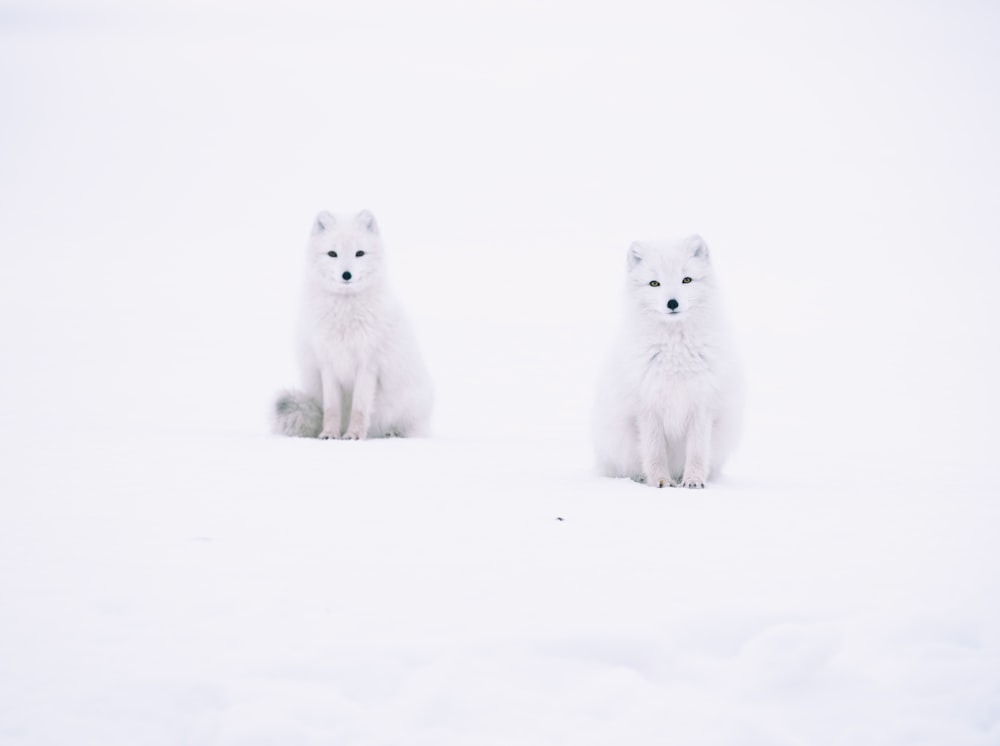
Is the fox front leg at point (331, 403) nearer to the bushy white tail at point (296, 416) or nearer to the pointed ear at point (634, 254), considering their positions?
the bushy white tail at point (296, 416)

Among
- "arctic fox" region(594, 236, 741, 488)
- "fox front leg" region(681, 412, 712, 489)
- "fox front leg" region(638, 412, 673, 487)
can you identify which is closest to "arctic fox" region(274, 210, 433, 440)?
"arctic fox" region(594, 236, 741, 488)

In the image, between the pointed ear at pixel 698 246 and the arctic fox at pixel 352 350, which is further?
the arctic fox at pixel 352 350

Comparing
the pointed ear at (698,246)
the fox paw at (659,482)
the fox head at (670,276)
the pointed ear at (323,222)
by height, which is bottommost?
the fox paw at (659,482)

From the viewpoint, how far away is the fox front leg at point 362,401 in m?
7.65

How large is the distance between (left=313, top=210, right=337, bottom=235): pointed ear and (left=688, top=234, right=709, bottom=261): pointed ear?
3334 mm

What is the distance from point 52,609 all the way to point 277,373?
11177 millimetres

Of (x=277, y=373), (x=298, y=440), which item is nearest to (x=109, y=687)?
(x=298, y=440)

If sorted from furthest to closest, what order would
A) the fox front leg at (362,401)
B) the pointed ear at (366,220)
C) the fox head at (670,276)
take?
the pointed ear at (366,220), the fox front leg at (362,401), the fox head at (670,276)

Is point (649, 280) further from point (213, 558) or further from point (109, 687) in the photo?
point (109, 687)

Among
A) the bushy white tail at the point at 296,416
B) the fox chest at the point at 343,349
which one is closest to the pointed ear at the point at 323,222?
the fox chest at the point at 343,349

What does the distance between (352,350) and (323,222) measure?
1117 mm

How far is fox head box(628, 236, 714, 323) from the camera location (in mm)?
5609

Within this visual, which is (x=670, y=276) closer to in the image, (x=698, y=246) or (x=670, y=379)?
(x=698, y=246)

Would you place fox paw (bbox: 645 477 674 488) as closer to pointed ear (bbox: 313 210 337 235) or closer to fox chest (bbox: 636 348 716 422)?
fox chest (bbox: 636 348 716 422)
